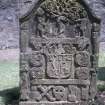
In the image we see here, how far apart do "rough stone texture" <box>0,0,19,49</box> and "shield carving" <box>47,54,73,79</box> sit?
8054 mm

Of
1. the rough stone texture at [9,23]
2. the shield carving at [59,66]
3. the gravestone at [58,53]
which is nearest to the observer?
the gravestone at [58,53]

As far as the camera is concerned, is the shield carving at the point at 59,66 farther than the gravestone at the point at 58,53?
Yes

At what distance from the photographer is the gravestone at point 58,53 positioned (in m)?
8.21

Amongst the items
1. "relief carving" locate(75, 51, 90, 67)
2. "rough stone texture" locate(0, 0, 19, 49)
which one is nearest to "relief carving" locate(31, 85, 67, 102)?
"relief carving" locate(75, 51, 90, 67)

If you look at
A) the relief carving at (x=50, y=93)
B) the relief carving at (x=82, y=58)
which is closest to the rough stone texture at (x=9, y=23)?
the relief carving at (x=50, y=93)

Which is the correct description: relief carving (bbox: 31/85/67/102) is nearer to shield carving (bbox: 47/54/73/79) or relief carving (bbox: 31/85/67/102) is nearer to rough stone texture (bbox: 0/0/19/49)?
shield carving (bbox: 47/54/73/79)

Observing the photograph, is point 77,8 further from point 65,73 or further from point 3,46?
point 3,46

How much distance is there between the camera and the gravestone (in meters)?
8.21

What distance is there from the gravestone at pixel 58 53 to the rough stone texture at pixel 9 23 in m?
8.03

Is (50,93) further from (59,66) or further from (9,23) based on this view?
(9,23)

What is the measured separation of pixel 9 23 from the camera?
1642 cm

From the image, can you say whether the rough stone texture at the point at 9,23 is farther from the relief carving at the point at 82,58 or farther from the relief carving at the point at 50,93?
the relief carving at the point at 82,58

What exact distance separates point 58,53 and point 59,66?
217 millimetres

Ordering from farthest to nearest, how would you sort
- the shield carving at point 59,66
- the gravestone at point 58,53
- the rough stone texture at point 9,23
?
1. the rough stone texture at point 9,23
2. the shield carving at point 59,66
3. the gravestone at point 58,53
